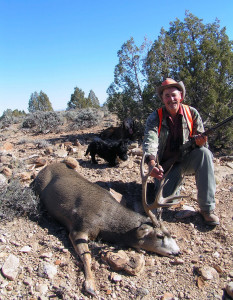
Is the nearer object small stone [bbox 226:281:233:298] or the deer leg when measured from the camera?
small stone [bbox 226:281:233:298]

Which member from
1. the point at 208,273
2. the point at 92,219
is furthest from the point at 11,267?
the point at 208,273

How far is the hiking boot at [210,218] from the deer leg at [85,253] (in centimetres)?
182

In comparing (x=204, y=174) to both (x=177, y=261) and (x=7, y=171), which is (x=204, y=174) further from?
(x=7, y=171)

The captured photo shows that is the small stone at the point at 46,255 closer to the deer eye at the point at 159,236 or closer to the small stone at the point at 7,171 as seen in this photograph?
the deer eye at the point at 159,236

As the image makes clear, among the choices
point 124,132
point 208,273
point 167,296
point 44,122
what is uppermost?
point 44,122

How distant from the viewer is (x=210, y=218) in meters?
3.89

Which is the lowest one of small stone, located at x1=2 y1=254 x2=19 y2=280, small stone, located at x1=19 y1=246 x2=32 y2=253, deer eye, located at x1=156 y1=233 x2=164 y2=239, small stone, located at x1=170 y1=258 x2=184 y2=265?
small stone, located at x1=170 y1=258 x2=184 y2=265

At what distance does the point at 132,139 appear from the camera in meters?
8.06

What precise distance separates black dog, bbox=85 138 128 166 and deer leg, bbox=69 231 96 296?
265 cm

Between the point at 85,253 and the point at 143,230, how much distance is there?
817 mm

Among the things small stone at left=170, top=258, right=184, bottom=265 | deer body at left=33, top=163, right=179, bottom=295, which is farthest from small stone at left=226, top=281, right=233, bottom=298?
deer body at left=33, top=163, right=179, bottom=295

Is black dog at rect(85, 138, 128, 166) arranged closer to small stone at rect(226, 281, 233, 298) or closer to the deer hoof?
the deer hoof

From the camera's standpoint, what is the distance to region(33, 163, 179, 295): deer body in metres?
3.45

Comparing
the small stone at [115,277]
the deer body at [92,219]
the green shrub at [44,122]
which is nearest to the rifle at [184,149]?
the deer body at [92,219]
